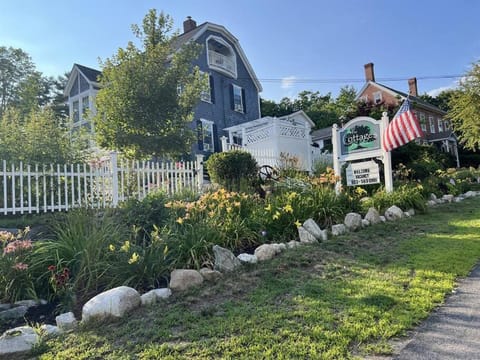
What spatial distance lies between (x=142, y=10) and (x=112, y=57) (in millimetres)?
1934

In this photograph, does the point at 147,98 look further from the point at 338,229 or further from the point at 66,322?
the point at 66,322

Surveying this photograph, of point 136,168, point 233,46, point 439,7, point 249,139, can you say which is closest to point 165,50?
point 249,139

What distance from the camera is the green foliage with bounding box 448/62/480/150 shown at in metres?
21.9

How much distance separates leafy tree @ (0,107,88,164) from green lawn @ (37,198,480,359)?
233 inches

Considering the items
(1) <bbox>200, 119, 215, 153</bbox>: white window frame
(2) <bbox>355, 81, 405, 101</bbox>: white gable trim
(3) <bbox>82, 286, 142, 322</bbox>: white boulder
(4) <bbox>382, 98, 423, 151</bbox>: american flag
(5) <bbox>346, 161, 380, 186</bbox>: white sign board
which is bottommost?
(3) <bbox>82, 286, 142, 322</bbox>: white boulder

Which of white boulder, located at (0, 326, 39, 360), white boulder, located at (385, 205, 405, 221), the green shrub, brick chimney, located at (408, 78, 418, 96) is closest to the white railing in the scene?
the green shrub

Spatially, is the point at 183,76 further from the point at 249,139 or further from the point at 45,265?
the point at 45,265

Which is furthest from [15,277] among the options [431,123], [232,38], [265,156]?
[431,123]

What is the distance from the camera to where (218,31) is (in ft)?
69.5

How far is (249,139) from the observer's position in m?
13.9

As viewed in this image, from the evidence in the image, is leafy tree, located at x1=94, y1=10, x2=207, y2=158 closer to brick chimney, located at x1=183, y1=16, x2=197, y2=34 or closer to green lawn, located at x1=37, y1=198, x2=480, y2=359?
green lawn, located at x1=37, y1=198, x2=480, y2=359

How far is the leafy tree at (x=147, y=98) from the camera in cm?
1188

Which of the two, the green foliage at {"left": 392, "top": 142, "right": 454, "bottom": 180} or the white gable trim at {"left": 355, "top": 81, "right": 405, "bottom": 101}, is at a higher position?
the white gable trim at {"left": 355, "top": 81, "right": 405, "bottom": 101}

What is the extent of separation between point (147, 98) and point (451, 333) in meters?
10.7
